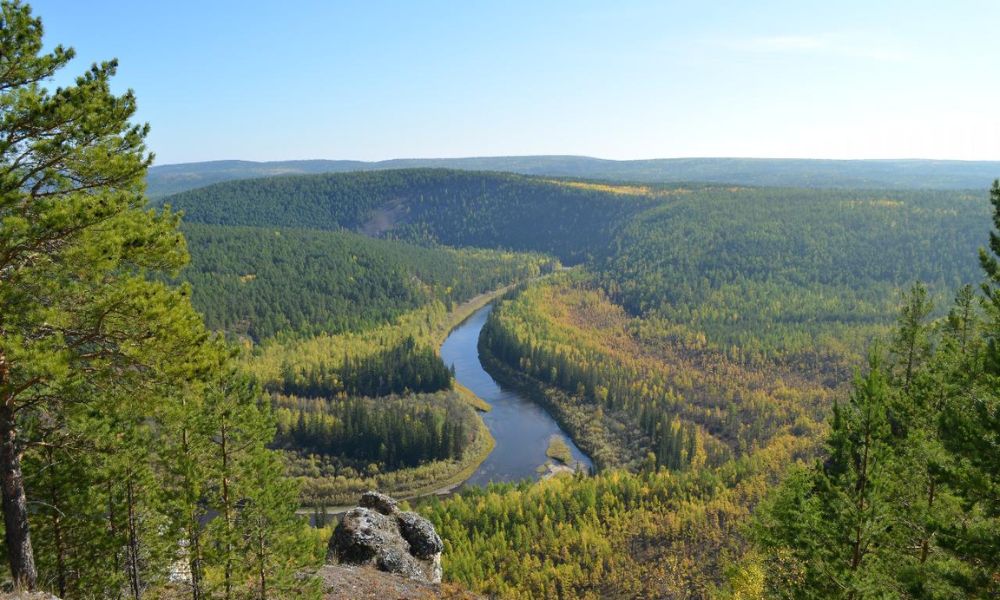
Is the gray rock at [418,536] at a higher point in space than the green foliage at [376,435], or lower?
higher

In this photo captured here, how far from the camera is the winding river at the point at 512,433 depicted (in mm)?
123875

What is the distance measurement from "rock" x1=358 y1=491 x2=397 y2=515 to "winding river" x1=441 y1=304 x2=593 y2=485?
73580 millimetres

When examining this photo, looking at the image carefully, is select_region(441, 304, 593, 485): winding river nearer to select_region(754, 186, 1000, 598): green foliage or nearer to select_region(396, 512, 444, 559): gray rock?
select_region(396, 512, 444, 559): gray rock

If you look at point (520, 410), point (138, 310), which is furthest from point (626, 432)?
point (138, 310)

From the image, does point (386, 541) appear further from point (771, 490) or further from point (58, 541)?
point (771, 490)

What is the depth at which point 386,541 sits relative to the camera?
133ft

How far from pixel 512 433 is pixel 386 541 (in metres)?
103

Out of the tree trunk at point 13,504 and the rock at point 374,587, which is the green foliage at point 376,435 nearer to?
the rock at point 374,587

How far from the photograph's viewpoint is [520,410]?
157125mm

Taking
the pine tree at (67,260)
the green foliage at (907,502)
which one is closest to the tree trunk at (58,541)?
the pine tree at (67,260)

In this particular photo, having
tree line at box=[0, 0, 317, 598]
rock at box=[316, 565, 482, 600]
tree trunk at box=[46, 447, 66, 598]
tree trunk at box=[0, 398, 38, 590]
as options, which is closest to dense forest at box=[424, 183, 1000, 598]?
rock at box=[316, 565, 482, 600]

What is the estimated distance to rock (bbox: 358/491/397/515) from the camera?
4456 cm

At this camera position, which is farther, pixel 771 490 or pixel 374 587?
pixel 771 490

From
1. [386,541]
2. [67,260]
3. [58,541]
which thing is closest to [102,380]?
[67,260]
